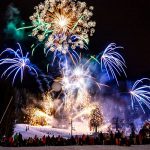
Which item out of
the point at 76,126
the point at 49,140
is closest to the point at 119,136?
the point at 49,140

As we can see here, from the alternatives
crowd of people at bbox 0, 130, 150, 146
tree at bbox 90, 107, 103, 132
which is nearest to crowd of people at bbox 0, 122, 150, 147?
crowd of people at bbox 0, 130, 150, 146

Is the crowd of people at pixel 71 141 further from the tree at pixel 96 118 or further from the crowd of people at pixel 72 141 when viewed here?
the tree at pixel 96 118

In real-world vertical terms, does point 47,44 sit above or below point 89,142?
above

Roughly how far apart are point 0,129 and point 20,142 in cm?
868

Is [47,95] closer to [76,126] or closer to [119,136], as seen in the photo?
[76,126]

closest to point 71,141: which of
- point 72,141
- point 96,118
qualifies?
point 72,141

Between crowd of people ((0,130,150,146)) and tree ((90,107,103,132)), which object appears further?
tree ((90,107,103,132))

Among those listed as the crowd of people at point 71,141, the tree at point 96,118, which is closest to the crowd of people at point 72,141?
the crowd of people at point 71,141

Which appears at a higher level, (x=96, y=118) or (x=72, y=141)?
(x=96, y=118)

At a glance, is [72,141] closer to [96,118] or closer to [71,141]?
[71,141]

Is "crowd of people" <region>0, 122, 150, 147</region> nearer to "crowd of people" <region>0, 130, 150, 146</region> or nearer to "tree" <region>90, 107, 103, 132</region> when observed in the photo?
"crowd of people" <region>0, 130, 150, 146</region>

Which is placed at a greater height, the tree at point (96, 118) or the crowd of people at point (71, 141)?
the tree at point (96, 118)

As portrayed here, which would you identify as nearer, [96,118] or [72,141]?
[72,141]

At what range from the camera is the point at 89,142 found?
32500 mm
